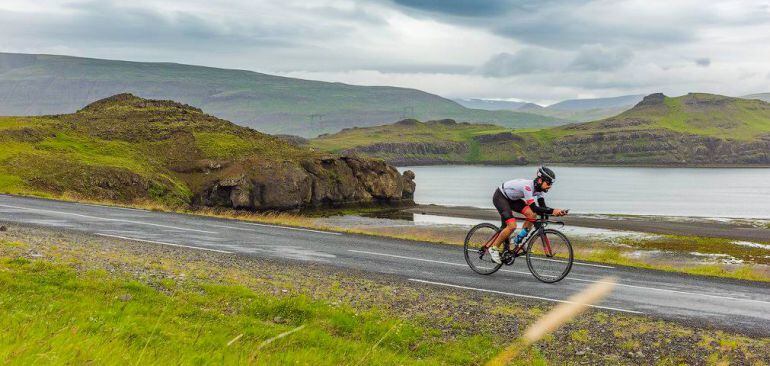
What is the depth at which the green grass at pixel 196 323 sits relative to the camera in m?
6.40

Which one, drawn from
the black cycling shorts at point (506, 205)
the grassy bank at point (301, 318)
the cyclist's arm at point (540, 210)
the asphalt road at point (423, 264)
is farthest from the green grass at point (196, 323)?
the cyclist's arm at point (540, 210)

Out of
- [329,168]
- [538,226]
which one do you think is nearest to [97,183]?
[329,168]

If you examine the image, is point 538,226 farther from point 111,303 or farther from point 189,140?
point 189,140

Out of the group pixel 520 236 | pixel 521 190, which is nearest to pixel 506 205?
pixel 521 190

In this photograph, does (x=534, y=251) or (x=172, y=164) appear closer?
(x=534, y=251)

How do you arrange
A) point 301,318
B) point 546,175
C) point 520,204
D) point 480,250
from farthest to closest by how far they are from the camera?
point 480,250 < point 520,204 < point 546,175 < point 301,318

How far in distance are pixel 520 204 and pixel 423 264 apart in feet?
12.4

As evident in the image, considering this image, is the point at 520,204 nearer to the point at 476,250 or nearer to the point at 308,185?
the point at 476,250

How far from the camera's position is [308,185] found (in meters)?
74.0

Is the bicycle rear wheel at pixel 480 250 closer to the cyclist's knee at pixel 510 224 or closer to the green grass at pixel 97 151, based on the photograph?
the cyclist's knee at pixel 510 224

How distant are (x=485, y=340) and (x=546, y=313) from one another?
241 cm

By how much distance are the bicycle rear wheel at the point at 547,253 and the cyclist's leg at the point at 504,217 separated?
70 centimetres

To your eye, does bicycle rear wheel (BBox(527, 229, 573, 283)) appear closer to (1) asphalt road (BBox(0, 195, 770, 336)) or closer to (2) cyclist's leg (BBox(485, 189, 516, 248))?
(1) asphalt road (BBox(0, 195, 770, 336))

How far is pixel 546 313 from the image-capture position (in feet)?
38.8
